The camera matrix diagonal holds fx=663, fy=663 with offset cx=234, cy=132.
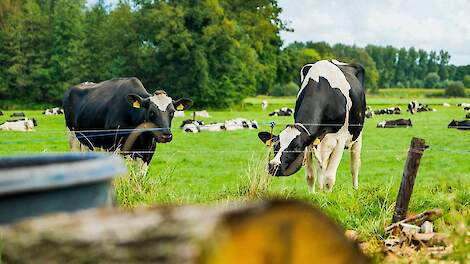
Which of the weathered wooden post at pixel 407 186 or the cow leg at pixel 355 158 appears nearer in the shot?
the weathered wooden post at pixel 407 186

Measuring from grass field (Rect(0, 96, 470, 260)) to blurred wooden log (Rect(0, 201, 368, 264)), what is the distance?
342cm

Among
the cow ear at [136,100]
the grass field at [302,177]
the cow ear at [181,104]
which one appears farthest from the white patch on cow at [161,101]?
the grass field at [302,177]

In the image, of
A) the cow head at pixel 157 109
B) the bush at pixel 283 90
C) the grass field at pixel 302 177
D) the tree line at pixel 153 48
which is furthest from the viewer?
the bush at pixel 283 90

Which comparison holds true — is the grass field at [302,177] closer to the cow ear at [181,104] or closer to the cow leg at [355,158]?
the cow leg at [355,158]

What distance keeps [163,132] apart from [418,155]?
503 centimetres

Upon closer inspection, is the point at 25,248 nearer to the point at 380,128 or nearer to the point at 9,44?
the point at 380,128

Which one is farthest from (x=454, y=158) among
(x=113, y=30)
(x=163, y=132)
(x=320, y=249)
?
(x=113, y=30)

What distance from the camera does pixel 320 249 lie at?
182 centimetres

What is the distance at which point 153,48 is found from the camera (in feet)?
157

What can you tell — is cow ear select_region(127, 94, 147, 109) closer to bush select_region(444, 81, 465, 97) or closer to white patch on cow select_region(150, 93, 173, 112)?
white patch on cow select_region(150, 93, 173, 112)

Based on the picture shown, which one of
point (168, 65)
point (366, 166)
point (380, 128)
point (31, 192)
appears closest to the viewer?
point (31, 192)

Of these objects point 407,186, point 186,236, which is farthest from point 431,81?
point 186,236

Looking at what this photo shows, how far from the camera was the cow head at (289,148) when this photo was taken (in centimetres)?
897

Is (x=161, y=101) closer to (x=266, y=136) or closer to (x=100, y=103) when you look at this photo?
(x=100, y=103)
